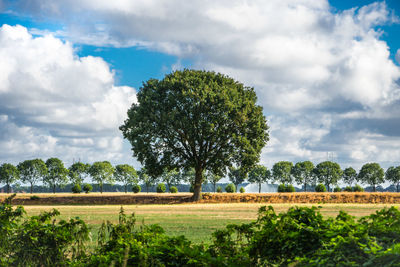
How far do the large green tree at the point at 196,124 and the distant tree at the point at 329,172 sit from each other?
202 ft

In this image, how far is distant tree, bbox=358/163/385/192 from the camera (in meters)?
96.4

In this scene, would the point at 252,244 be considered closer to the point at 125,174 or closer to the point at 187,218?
the point at 187,218

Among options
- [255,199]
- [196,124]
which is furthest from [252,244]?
[255,199]

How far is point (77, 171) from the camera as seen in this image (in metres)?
95.2

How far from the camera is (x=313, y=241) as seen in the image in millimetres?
4336

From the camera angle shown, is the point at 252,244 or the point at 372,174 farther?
the point at 372,174

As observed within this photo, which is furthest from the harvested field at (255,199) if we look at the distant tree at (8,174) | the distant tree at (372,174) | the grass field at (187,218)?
the distant tree at (372,174)

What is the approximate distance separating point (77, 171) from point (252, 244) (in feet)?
316

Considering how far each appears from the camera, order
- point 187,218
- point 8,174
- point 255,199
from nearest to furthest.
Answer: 1. point 187,218
2. point 255,199
3. point 8,174

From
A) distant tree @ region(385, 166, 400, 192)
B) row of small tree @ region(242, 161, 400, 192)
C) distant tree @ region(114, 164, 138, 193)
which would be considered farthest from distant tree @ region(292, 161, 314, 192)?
distant tree @ region(114, 164, 138, 193)

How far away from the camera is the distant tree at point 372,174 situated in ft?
316

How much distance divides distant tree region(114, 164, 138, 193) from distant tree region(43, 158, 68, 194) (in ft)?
42.8

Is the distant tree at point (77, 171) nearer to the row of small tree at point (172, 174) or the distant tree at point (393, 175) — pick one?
the row of small tree at point (172, 174)

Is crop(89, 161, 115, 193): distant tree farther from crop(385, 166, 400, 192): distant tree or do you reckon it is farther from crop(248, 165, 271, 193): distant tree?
crop(385, 166, 400, 192): distant tree
